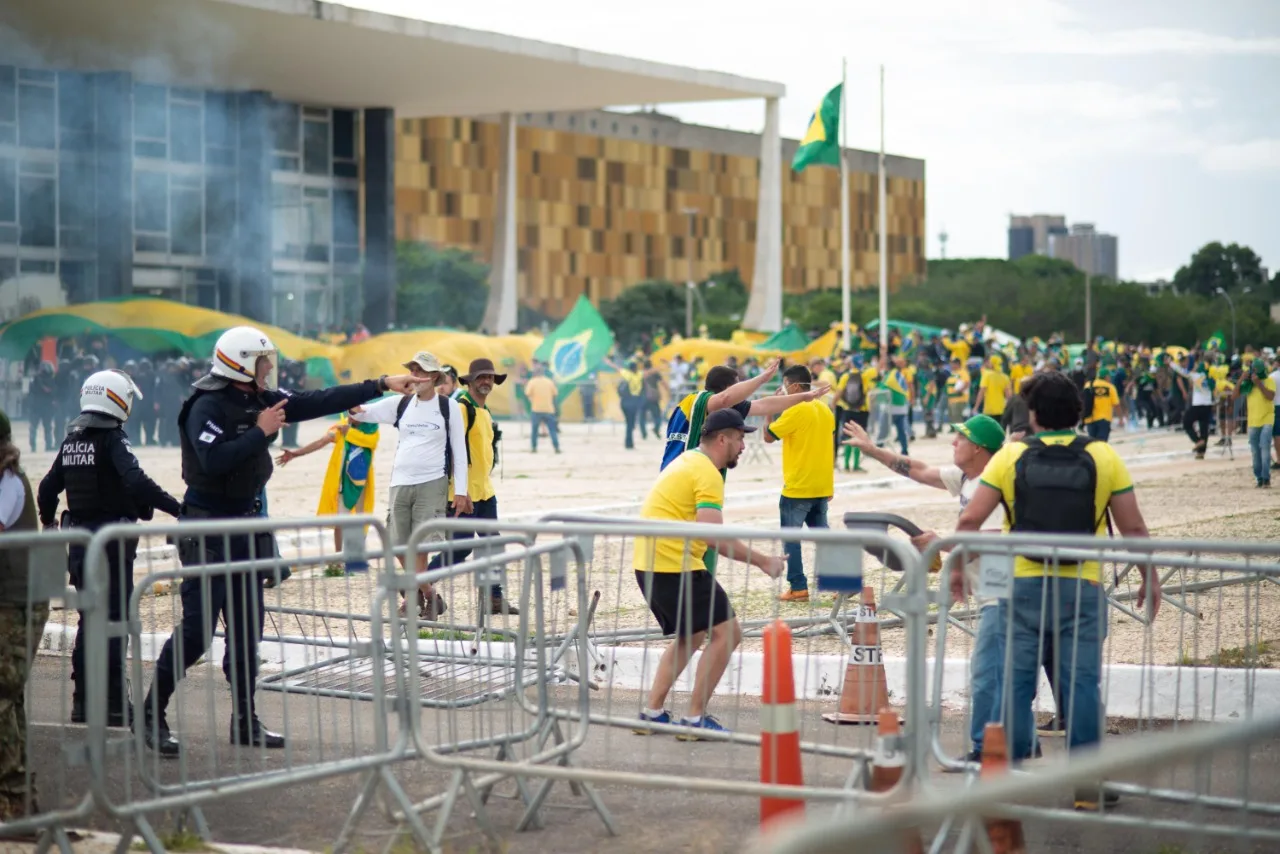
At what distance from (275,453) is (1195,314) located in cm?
6663

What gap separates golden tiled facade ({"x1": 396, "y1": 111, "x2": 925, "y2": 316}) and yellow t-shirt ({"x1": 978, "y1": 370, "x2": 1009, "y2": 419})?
54.5 metres

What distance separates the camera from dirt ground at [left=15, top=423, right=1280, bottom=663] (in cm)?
905

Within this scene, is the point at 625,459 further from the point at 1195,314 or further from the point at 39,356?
the point at 1195,314

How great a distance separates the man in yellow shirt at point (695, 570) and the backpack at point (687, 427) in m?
1.78


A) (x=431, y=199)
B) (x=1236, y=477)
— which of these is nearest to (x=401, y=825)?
(x=1236, y=477)

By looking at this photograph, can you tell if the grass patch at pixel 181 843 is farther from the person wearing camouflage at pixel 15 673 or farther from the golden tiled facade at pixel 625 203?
the golden tiled facade at pixel 625 203

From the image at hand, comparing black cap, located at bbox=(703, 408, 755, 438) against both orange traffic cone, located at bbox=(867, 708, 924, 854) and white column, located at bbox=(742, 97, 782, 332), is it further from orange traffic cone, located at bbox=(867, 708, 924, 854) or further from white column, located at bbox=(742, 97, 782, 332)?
white column, located at bbox=(742, 97, 782, 332)

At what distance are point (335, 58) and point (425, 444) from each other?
3997 cm

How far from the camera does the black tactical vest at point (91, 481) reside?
296 inches

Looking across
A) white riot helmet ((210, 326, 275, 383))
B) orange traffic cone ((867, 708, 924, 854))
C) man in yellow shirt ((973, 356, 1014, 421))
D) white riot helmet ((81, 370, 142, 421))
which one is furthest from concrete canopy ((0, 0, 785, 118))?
orange traffic cone ((867, 708, 924, 854))

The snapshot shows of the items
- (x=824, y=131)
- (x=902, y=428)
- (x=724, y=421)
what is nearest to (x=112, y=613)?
(x=724, y=421)

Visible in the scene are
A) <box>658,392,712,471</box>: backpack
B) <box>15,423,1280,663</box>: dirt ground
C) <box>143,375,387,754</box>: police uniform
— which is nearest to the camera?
<box>143,375,387,754</box>: police uniform

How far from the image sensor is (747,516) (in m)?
17.6

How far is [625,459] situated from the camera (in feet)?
92.7
